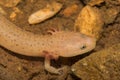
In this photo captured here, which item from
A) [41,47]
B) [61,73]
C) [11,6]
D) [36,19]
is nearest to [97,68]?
[61,73]

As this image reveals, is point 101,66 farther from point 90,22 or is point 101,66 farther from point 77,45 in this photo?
point 90,22

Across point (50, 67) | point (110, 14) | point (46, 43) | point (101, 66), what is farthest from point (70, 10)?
point (101, 66)

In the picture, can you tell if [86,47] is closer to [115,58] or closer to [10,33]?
[115,58]

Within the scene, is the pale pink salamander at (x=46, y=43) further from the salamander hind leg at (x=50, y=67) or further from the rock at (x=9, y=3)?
the rock at (x=9, y=3)

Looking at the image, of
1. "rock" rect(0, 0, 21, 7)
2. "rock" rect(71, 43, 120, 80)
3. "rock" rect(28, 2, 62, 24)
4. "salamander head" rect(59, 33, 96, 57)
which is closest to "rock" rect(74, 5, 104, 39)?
"salamander head" rect(59, 33, 96, 57)

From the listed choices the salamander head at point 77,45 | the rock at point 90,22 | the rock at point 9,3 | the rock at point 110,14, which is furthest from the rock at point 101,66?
the rock at point 9,3

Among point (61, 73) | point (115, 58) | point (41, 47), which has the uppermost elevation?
point (115, 58)
